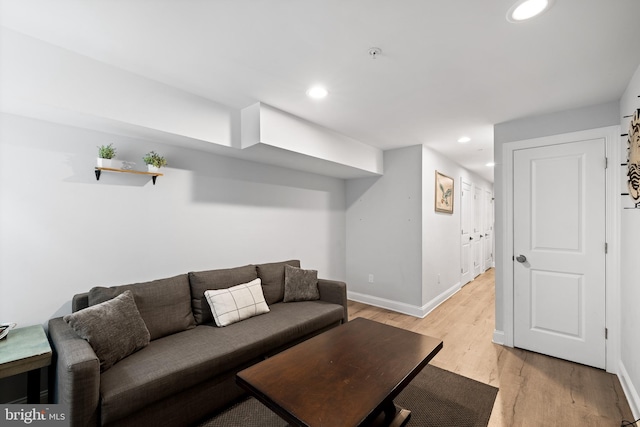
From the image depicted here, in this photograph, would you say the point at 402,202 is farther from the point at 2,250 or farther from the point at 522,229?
the point at 2,250

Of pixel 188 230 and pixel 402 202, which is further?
pixel 402 202

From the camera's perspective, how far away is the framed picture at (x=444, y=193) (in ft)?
13.8

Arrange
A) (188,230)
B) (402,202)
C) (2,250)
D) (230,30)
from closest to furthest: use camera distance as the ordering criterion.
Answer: (230,30) → (2,250) → (188,230) → (402,202)

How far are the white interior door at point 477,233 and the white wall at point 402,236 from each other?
4.74 feet

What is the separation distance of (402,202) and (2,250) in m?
3.91

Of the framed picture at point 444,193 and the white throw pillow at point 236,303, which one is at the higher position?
the framed picture at point 444,193

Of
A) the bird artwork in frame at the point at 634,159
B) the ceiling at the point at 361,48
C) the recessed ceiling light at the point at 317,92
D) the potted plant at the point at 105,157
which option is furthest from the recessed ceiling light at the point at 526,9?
the potted plant at the point at 105,157

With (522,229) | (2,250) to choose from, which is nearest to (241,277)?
(2,250)

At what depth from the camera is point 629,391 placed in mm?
2018

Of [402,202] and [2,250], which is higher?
[402,202]

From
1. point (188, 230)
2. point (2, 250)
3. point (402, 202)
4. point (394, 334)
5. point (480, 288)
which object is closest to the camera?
point (2, 250)

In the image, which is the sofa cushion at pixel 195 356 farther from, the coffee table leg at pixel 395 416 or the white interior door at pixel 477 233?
the white interior door at pixel 477 233

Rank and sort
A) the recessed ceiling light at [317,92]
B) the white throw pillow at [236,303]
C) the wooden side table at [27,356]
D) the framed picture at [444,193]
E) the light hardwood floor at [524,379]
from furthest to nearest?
the framed picture at [444,193] → the white throw pillow at [236,303] → the recessed ceiling light at [317,92] → the light hardwood floor at [524,379] → the wooden side table at [27,356]

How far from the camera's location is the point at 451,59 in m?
1.86
